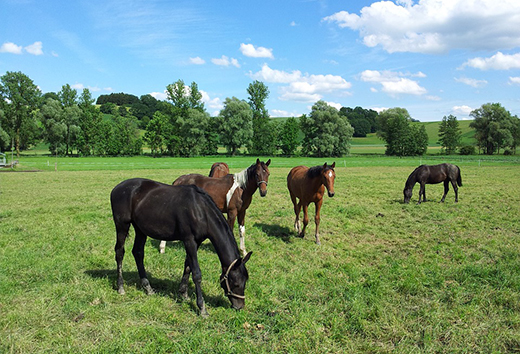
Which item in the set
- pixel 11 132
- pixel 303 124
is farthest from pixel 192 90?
pixel 11 132

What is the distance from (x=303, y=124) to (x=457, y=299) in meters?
70.4

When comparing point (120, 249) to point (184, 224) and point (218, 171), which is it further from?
point (218, 171)

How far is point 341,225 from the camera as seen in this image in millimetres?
10297

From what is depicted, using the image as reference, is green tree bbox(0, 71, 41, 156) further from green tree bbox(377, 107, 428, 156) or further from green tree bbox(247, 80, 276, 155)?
green tree bbox(377, 107, 428, 156)

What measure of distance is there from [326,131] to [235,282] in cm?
6690

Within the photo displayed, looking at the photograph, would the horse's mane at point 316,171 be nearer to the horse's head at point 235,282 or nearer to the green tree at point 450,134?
the horse's head at point 235,282

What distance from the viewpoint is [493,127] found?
71562mm

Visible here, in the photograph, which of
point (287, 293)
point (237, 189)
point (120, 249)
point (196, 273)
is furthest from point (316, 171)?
point (120, 249)

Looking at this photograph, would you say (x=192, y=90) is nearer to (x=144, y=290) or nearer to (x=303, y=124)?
(x=303, y=124)

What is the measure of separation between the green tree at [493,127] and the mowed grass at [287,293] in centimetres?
7810

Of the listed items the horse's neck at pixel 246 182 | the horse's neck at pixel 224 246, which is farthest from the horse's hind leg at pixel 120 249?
the horse's neck at pixel 246 182

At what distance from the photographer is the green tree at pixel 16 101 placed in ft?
191

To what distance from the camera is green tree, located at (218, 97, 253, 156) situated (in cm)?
7062

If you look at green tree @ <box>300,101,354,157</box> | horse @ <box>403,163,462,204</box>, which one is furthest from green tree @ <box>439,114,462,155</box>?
horse @ <box>403,163,462,204</box>
